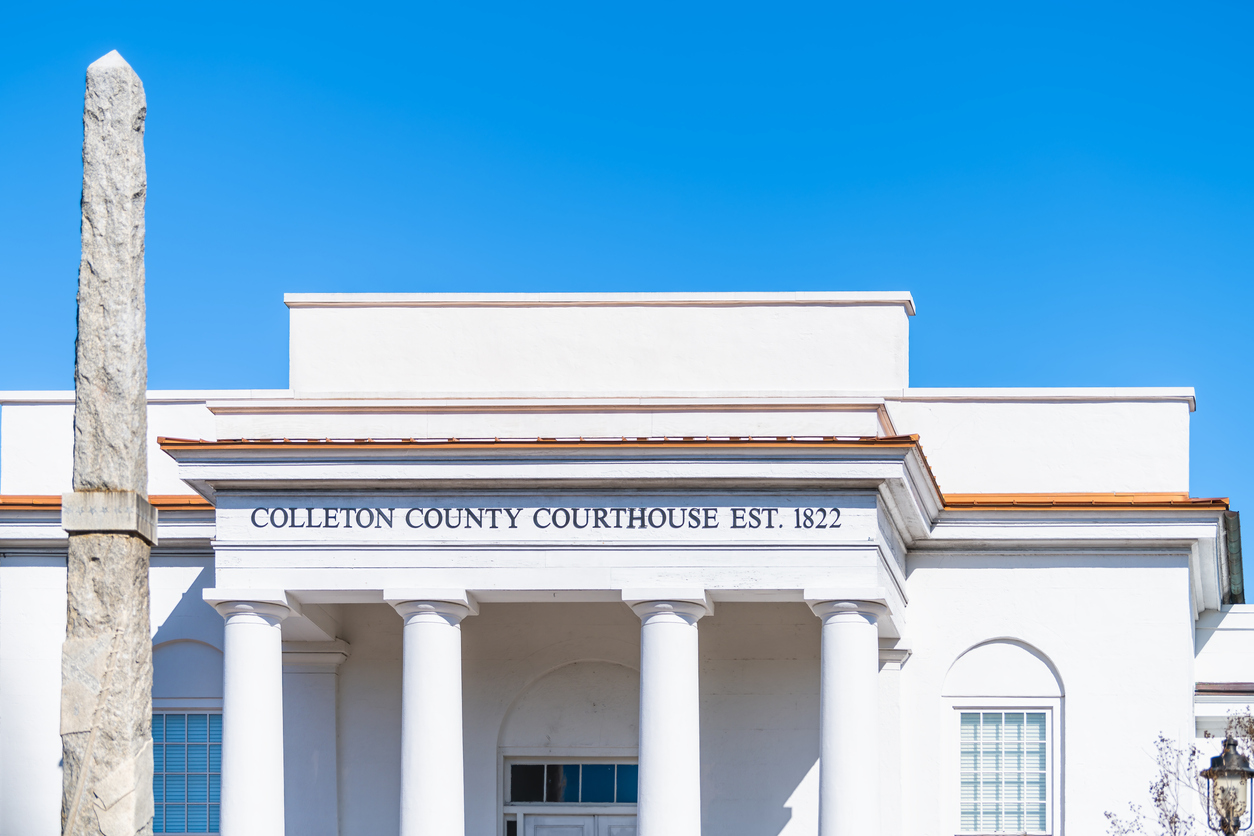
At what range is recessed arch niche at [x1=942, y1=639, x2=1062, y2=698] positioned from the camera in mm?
29406

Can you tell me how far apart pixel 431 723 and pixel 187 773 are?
623 centimetres

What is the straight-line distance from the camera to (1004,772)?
29.3m

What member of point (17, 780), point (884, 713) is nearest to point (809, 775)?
point (884, 713)

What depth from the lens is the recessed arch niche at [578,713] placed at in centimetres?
2958

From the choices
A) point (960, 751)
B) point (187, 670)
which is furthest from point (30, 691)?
point (960, 751)

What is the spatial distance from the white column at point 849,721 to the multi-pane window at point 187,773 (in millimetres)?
9860

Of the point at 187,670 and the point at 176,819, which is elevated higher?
the point at 187,670

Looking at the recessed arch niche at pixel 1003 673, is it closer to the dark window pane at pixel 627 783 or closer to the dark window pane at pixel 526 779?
the dark window pane at pixel 627 783

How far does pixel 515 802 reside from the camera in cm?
2959

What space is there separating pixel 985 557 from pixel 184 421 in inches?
512

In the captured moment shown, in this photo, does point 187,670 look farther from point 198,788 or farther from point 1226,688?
point 1226,688

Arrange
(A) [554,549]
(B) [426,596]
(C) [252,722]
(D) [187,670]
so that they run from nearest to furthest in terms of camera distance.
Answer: (C) [252,722], (B) [426,596], (A) [554,549], (D) [187,670]

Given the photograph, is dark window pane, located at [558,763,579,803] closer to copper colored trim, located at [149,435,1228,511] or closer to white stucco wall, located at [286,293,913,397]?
white stucco wall, located at [286,293,913,397]

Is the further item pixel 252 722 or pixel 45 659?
pixel 45 659
